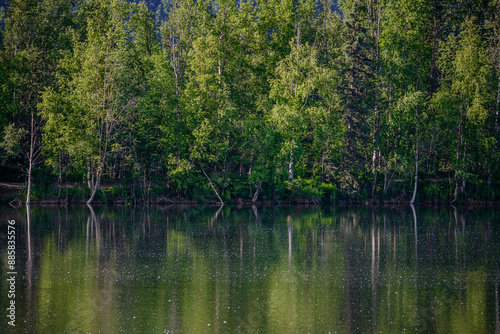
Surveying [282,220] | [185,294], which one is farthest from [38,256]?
[282,220]

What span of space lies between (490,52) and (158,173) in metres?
38.1

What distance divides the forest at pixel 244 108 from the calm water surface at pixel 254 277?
52.6 ft

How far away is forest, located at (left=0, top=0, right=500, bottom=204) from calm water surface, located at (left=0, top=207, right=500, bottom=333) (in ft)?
52.6

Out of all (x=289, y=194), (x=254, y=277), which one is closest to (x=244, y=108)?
(x=289, y=194)

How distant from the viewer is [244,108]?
208 ft

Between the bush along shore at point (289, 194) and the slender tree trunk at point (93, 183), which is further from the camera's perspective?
the bush along shore at point (289, 194)

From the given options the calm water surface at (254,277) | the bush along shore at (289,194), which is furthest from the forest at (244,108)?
the calm water surface at (254,277)

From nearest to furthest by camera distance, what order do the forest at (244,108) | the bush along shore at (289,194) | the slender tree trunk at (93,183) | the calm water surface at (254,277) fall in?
the calm water surface at (254,277) < the slender tree trunk at (93,183) < the forest at (244,108) < the bush along shore at (289,194)

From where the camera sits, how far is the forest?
55438 mm

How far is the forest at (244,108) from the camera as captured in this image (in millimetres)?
55438

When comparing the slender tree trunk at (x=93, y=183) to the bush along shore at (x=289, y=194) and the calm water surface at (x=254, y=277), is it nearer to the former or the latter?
the bush along shore at (x=289, y=194)

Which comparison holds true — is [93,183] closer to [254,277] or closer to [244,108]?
[244,108]

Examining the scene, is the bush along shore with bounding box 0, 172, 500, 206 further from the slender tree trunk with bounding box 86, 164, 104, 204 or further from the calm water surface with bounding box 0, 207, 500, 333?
the calm water surface with bounding box 0, 207, 500, 333

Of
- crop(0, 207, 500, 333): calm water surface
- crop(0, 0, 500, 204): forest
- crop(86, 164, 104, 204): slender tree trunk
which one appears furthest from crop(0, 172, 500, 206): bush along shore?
crop(0, 207, 500, 333): calm water surface
